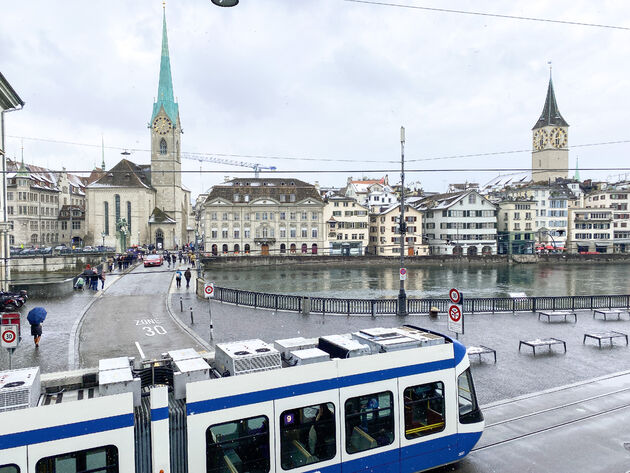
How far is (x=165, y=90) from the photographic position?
9344 cm

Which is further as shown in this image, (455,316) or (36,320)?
(36,320)

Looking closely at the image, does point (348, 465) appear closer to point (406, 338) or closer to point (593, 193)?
point (406, 338)

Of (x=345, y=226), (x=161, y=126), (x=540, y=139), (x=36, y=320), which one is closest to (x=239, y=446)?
(x=36, y=320)

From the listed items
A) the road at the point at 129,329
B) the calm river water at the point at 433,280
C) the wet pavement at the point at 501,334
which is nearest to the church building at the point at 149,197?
the calm river water at the point at 433,280

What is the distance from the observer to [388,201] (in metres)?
100

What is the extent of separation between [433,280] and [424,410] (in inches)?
2001

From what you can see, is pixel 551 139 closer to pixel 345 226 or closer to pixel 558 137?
pixel 558 137

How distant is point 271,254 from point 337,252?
12.6m

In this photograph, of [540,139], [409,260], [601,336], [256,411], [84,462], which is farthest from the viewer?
[540,139]

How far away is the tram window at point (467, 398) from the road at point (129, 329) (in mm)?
10572

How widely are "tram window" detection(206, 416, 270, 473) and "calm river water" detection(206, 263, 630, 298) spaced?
122 feet

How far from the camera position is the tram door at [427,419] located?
7.37 m

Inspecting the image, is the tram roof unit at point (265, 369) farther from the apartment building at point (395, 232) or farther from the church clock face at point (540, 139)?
the church clock face at point (540, 139)

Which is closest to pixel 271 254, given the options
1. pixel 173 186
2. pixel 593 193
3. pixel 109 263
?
pixel 173 186
